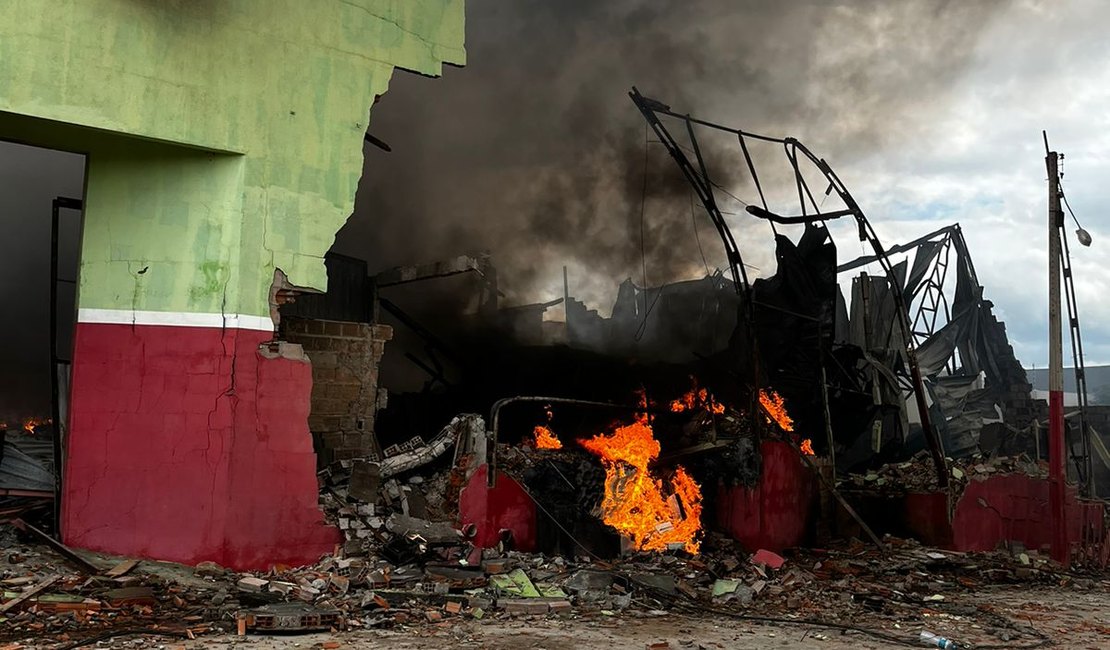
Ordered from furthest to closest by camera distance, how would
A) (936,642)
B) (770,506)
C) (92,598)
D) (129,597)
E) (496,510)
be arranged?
1. (770,506)
2. (496,510)
3. (936,642)
4. (129,597)
5. (92,598)

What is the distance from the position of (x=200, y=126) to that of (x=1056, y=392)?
13752 millimetres

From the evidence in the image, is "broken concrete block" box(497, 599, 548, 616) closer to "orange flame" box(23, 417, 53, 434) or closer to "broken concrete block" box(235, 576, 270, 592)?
"broken concrete block" box(235, 576, 270, 592)

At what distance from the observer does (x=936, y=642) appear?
24.4 feet

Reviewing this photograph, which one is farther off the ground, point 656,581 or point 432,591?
point 432,591

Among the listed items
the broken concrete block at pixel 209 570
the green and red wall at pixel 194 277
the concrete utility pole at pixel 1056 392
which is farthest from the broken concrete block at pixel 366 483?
the concrete utility pole at pixel 1056 392

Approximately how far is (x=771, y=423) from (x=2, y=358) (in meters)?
16.3

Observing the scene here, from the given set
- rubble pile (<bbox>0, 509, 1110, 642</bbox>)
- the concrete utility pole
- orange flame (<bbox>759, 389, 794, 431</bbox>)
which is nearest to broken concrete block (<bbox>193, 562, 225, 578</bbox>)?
rubble pile (<bbox>0, 509, 1110, 642</bbox>)

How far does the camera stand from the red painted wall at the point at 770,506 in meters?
13.0

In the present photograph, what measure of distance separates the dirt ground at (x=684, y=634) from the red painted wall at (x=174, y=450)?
181cm

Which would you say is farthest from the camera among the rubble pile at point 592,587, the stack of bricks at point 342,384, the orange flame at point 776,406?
the orange flame at point 776,406

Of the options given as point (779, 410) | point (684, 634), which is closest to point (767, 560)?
point (684, 634)

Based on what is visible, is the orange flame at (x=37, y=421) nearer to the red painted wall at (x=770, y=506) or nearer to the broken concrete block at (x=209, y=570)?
the broken concrete block at (x=209, y=570)

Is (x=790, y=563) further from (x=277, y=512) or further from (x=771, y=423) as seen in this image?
(x=277, y=512)

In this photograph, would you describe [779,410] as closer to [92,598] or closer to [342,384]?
[342,384]
